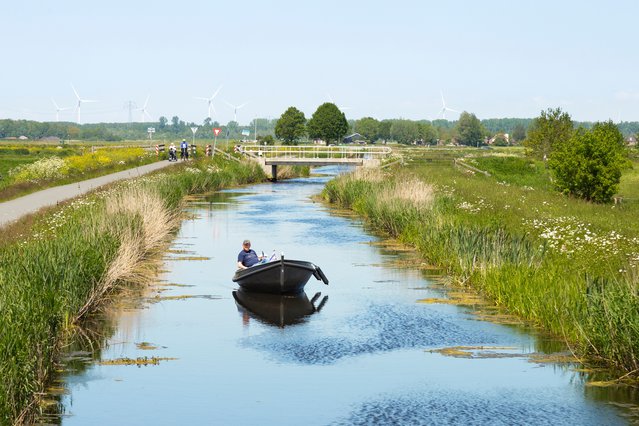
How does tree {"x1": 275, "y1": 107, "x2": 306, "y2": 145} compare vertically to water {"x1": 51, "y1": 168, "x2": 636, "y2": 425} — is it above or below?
above

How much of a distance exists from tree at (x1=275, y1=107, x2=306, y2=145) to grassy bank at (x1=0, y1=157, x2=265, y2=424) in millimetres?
121084

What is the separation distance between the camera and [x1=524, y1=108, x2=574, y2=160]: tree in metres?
111

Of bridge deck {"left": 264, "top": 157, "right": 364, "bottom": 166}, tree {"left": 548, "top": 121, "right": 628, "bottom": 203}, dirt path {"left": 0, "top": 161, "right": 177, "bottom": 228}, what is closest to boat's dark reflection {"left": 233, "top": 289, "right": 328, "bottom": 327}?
dirt path {"left": 0, "top": 161, "right": 177, "bottom": 228}

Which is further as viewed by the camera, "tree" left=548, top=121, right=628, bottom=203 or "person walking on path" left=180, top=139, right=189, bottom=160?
"person walking on path" left=180, top=139, right=189, bottom=160

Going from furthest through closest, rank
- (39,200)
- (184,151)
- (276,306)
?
(184,151) < (39,200) < (276,306)

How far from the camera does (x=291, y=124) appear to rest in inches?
6594

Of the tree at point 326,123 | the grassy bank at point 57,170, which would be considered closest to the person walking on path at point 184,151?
the grassy bank at point 57,170

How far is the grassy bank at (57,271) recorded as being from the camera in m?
16.5

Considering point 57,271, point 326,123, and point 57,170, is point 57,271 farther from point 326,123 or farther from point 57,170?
point 326,123

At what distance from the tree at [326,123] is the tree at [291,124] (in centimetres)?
183

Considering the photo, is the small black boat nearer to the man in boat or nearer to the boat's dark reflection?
the boat's dark reflection

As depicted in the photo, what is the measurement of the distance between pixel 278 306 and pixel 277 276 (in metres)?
1.10

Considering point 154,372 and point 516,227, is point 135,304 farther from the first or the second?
point 516,227


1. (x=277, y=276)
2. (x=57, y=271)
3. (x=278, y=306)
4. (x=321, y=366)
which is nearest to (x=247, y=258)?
(x=277, y=276)
